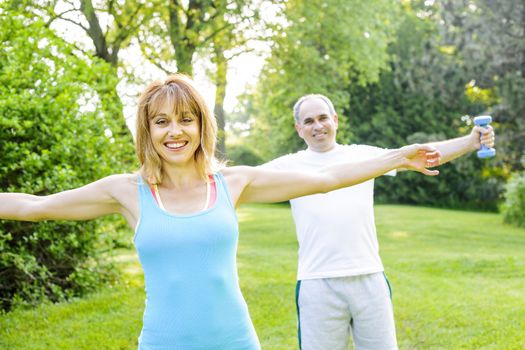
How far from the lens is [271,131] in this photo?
3469 centimetres

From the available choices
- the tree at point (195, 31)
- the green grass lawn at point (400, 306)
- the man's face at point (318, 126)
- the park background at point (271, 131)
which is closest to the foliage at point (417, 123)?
the park background at point (271, 131)

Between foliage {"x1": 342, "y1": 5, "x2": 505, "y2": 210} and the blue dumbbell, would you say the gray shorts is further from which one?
foliage {"x1": 342, "y1": 5, "x2": 505, "y2": 210}

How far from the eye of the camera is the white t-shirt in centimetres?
397

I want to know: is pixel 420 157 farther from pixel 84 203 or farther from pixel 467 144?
pixel 84 203

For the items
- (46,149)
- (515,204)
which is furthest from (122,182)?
(515,204)

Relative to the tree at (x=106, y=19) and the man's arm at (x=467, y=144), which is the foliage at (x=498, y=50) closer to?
the tree at (x=106, y=19)

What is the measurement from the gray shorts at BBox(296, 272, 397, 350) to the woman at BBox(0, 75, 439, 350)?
1.24 meters

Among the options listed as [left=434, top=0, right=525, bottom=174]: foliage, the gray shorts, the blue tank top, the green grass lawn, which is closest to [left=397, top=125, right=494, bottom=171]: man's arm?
the gray shorts

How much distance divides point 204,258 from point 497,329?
17.4 feet

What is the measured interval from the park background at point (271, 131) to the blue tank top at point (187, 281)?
0.61 m

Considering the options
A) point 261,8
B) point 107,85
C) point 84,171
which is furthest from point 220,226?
point 261,8

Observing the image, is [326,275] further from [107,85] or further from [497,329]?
[107,85]

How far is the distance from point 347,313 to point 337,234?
47 cm

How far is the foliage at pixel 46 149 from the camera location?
720cm
